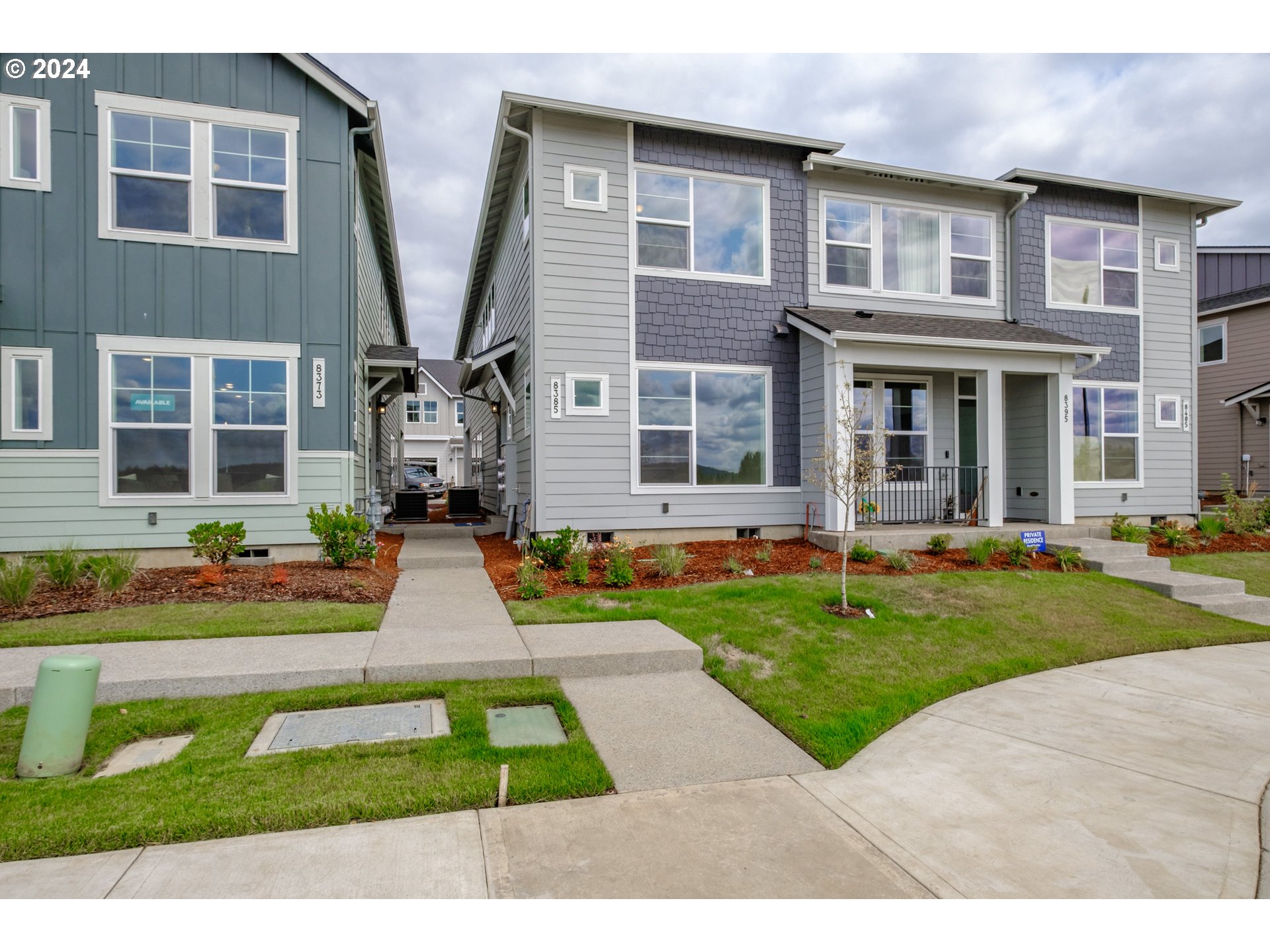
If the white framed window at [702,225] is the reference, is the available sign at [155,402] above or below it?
below

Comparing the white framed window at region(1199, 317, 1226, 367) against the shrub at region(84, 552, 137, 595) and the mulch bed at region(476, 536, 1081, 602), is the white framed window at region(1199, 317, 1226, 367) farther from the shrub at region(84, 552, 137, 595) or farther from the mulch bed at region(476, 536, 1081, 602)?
the shrub at region(84, 552, 137, 595)

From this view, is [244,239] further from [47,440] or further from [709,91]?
[709,91]

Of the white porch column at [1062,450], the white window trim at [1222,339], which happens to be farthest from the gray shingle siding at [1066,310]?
the white window trim at [1222,339]

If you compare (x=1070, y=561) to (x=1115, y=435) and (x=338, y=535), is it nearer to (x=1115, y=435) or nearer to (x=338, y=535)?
(x=1115, y=435)

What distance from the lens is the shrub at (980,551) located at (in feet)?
29.8

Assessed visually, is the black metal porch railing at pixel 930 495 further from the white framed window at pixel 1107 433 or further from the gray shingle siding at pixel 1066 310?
the gray shingle siding at pixel 1066 310

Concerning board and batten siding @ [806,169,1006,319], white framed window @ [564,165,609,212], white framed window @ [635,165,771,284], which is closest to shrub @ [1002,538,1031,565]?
board and batten siding @ [806,169,1006,319]

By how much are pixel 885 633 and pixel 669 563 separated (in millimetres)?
2865

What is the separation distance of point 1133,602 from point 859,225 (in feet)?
23.4

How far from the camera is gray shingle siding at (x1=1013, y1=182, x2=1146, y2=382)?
12.4 meters

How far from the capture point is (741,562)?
30.5 feet

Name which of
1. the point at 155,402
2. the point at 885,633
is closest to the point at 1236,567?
the point at 885,633

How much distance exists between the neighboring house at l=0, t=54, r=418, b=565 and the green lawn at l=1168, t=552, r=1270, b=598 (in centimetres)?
1210

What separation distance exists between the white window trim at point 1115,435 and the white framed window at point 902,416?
284 centimetres
